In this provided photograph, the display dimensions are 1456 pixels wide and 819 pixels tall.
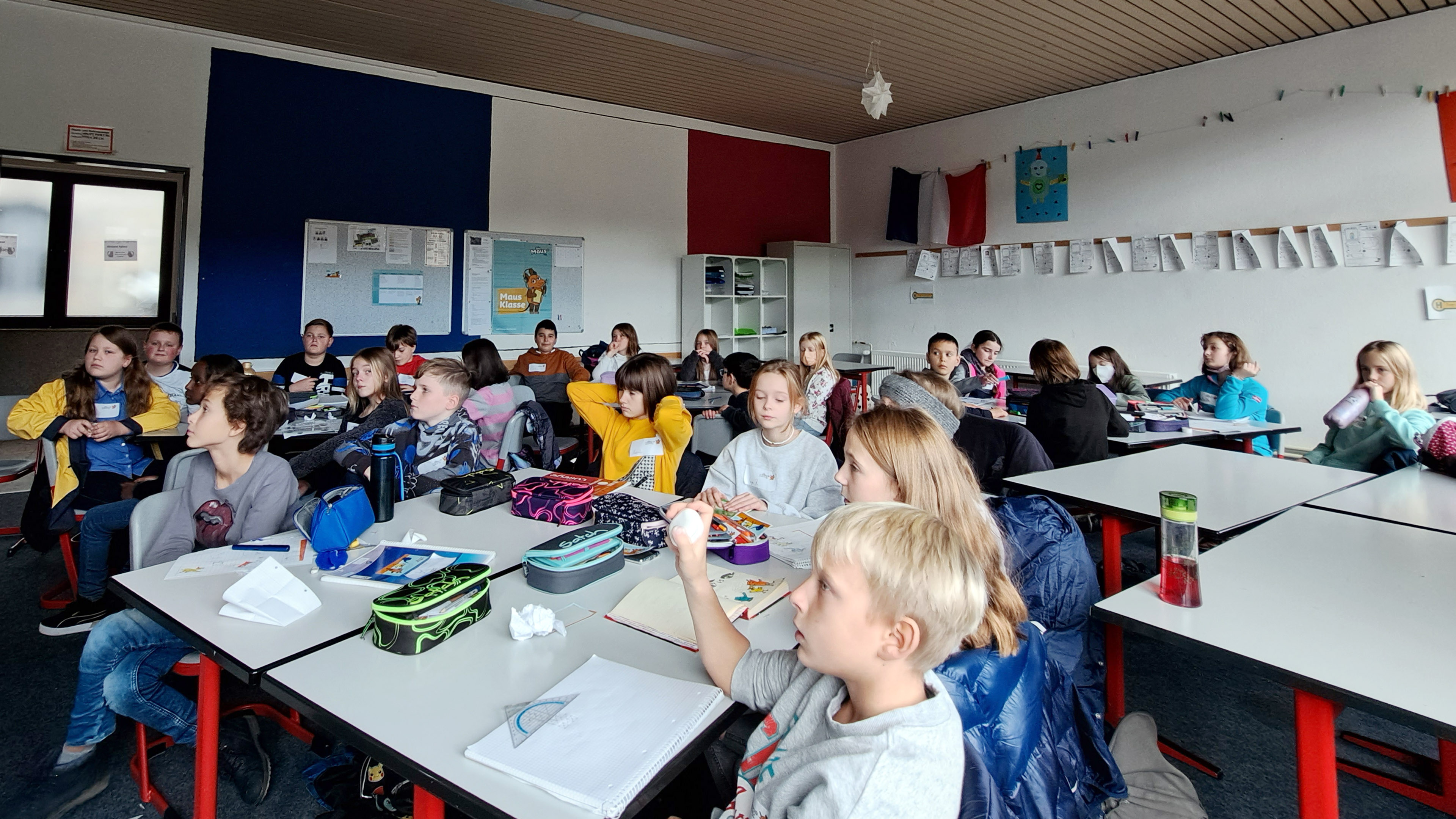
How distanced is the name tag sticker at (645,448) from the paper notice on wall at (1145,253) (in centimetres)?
528

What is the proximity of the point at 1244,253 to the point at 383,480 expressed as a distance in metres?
6.39

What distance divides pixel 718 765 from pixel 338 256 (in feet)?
18.8

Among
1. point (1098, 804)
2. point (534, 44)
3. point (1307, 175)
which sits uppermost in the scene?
point (534, 44)

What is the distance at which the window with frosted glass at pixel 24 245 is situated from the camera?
490 centimetres

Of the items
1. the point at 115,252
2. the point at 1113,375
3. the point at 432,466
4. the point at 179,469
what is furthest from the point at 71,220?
the point at 1113,375

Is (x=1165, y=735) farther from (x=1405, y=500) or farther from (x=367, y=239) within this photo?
(x=367, y=239)

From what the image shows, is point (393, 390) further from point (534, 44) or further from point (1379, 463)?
point (1379, 463)

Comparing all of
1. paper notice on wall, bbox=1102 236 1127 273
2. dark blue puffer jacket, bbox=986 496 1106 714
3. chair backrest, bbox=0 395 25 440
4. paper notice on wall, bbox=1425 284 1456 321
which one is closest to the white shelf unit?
paper notice on wall, bbox=1102 236 1127 273

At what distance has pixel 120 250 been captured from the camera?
5254 mm

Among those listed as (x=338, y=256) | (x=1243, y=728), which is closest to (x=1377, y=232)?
(x=1243, y=728)

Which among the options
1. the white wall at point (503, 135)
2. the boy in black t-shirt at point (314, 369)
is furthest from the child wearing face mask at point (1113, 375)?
the boy in black t-shirt at point (314, 369)

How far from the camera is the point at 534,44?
5.59 m

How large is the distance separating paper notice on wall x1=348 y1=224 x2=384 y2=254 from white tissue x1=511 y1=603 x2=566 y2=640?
5452 mm

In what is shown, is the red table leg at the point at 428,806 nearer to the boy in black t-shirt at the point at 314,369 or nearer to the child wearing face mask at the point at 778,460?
the child wearing face mask at the point at 778,460
